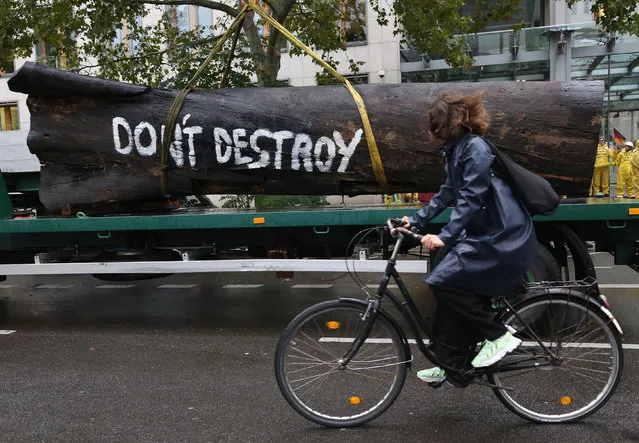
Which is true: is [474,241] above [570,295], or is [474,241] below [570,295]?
above

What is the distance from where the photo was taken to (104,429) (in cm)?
386

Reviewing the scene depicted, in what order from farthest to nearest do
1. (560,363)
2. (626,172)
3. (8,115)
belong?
(8,115)
(626,172)
(560,363)

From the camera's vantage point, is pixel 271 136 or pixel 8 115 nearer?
pixel 271 136

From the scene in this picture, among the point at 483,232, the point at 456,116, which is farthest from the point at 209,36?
the point at 483,232

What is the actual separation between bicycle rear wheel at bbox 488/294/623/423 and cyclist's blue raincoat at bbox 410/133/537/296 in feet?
0.95

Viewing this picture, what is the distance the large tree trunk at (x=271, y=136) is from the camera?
5.68 meters

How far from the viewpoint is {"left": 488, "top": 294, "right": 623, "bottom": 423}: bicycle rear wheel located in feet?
11.7

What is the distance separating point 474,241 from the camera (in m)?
3.38

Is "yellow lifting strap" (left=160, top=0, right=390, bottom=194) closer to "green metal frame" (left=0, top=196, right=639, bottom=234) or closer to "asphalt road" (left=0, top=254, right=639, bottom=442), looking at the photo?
"green metal frame" (left=0, top=196, right=639, bottom=234)

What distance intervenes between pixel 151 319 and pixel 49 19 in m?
8.88

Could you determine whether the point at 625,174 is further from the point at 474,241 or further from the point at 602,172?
the point at 474,241

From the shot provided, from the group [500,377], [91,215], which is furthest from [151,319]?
[500,377]

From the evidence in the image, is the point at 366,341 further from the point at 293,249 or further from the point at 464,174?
the point at 293,249

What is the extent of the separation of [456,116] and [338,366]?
1.53 m
